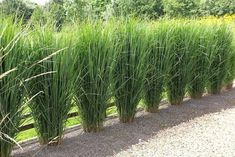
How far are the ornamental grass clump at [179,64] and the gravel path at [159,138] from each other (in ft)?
1.03

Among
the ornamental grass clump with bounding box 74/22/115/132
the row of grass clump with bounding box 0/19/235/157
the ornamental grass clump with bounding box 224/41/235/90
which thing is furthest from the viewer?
the ornamental grass clump with bounding box 224/41/235/90

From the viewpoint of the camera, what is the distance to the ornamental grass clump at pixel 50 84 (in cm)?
406

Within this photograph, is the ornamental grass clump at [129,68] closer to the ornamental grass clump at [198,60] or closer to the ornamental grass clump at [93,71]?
the ornamental grass clump at [93,71]

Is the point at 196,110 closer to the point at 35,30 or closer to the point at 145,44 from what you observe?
the point at 145,44

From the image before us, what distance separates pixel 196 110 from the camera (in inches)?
260

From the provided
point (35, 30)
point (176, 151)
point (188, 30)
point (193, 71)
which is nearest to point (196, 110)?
point (193, 71)

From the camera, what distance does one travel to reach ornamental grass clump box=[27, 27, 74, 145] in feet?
13.3

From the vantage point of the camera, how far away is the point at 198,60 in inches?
276

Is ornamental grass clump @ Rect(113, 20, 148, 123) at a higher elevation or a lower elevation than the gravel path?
higher

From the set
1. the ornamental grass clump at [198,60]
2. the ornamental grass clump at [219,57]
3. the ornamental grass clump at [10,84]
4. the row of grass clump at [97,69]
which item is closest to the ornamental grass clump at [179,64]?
the row of grass clump at [97,69]

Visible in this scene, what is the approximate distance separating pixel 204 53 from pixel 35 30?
3726 millimetres

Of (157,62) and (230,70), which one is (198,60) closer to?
(157,62)

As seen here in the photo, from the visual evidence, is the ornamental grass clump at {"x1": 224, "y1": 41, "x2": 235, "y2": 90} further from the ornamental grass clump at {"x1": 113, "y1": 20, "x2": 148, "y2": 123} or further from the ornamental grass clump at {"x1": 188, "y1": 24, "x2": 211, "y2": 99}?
the ornamental grass clump at {"x1": 113, "y1": 20, "x2": 148, "y2": 123}

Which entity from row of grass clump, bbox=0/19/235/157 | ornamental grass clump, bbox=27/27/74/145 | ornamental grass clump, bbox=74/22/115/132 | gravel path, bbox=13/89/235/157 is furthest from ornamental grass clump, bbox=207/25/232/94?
ornamental grass clump, bbox=27/27/74/145
